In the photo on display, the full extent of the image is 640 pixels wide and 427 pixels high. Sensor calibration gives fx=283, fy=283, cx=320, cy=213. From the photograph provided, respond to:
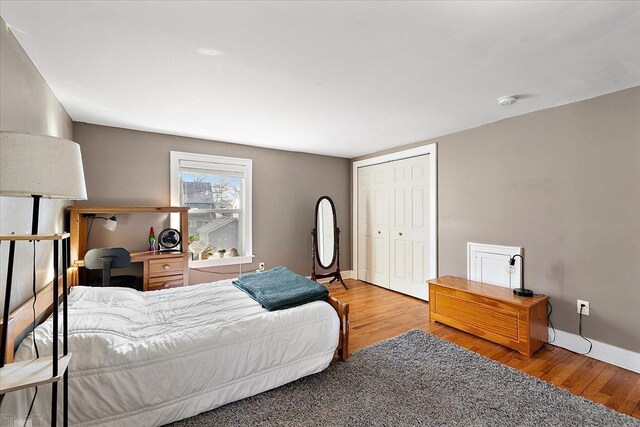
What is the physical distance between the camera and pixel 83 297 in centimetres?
213

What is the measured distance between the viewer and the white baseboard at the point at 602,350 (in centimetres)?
226

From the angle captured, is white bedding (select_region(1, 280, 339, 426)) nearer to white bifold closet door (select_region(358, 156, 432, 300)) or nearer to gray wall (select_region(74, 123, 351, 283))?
gray wall (select_region(74, 123, 351, 283))

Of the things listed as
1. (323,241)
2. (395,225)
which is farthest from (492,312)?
(323,241)

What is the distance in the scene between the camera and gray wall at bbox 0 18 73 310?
59.5 inches

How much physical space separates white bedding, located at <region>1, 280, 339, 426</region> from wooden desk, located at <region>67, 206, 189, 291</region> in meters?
0.71

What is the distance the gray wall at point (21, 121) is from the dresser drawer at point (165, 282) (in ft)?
3.12

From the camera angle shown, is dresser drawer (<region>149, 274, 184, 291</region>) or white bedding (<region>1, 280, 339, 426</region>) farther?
dresser drawer (<region>149, 274, 184, 291</region>)

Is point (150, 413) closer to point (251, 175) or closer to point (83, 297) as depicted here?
point (83, 297)

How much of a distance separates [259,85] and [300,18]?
84cm

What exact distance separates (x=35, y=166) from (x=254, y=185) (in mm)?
3191

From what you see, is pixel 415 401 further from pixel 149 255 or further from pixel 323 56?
pixel 149 255

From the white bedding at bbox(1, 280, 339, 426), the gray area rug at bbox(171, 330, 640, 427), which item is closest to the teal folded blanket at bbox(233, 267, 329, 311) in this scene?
the white bedding at bbox(1, 280, 339, 426)

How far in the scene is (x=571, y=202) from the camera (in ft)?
8.53

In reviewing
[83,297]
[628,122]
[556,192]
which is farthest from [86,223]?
[628,122]
